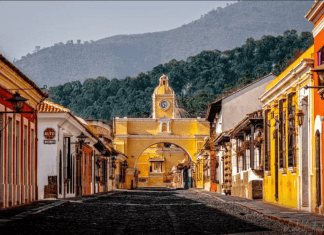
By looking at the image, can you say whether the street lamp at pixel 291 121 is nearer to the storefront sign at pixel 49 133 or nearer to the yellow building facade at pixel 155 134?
the storefront sign at pixel 49 133

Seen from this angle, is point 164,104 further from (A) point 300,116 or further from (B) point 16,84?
(A) point 300,116

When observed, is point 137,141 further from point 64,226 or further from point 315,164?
point 64,226

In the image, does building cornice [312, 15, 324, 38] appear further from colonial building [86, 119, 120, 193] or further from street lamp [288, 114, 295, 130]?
colonial building [86, 119, 120, 193]

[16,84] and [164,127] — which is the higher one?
[164,127]

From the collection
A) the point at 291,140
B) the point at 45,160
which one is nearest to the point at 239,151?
the point at 45,160

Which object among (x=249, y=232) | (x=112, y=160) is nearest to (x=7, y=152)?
(x=249, y=232)

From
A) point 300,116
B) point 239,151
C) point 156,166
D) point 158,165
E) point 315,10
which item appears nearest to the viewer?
point 315,10

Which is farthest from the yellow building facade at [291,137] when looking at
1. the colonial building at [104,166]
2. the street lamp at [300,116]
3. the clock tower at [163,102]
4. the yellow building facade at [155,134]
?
the clock tower at [163,102]
